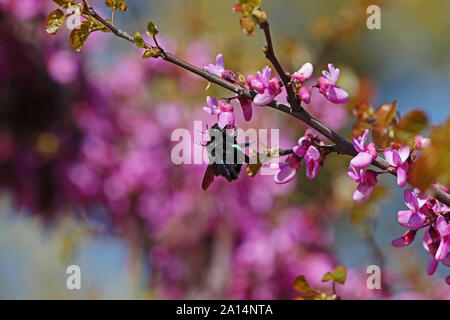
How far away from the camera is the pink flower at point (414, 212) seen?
46 cm

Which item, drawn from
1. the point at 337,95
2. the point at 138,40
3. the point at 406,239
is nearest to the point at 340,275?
the point at 406,239

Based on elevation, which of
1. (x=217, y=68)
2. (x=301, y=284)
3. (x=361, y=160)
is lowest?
(x=301, y=284)

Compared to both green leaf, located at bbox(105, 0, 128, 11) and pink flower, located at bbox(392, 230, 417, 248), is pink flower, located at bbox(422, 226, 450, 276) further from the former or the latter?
green leaf, located at bbox(105, 0, 128, 11)

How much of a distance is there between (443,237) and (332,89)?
17cm

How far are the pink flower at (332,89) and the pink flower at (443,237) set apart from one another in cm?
14

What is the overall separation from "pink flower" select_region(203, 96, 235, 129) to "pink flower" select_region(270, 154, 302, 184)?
65 mm

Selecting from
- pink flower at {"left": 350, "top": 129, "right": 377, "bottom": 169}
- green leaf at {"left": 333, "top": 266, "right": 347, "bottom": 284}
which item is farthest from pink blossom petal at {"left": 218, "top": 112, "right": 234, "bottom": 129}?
green leaf at {"left": 333, "top": 266, "right": 347, "bottom": 284}

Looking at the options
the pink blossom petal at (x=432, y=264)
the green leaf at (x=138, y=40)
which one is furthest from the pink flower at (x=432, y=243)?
the green leaf at (x=138, y=40)

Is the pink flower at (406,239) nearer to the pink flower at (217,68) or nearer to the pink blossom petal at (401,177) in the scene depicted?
the pink blossom petal at (401,177)

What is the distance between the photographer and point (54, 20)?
485mm

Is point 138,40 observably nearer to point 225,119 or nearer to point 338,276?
point 225,119

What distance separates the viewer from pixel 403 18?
3.44m

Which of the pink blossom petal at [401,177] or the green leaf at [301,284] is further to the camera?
the green leaf at [301,284]

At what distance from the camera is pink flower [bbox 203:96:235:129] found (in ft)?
1.56
